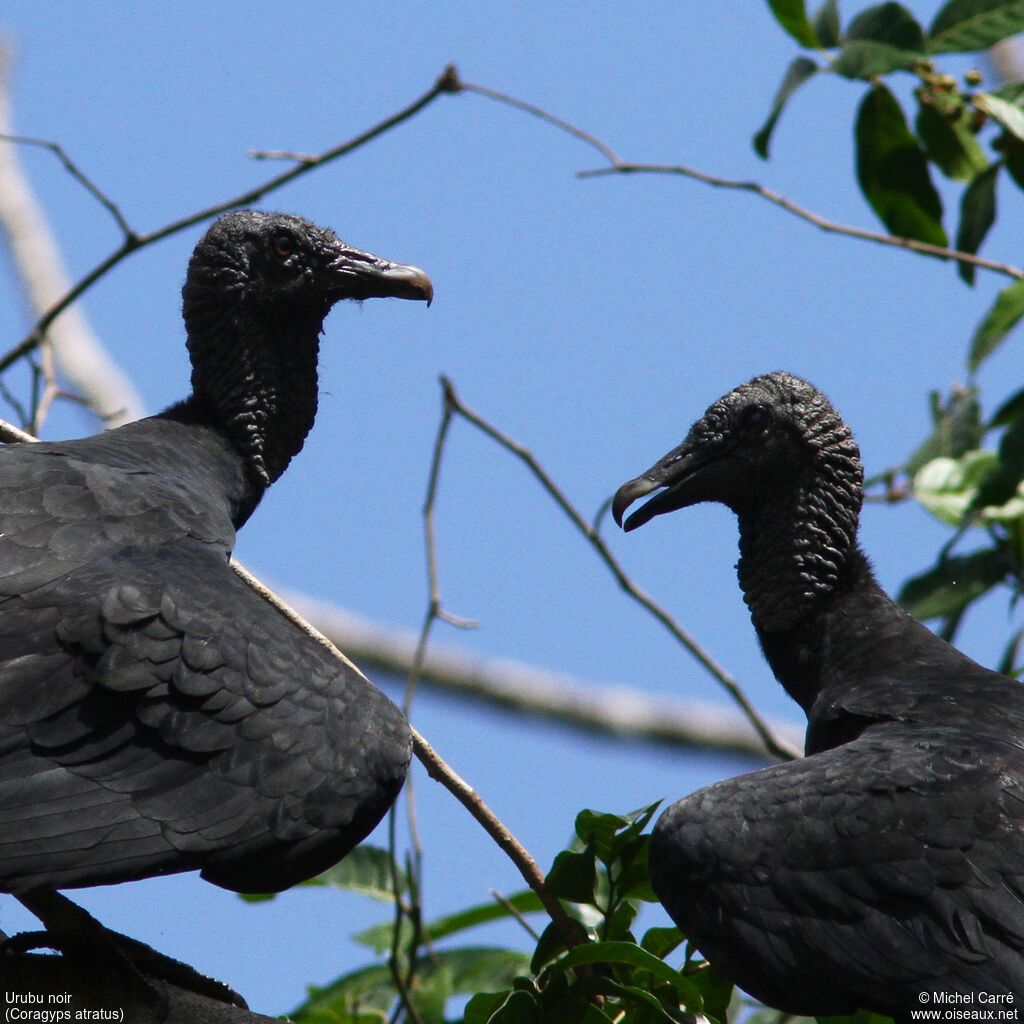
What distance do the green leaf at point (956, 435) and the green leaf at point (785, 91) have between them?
1051 mm

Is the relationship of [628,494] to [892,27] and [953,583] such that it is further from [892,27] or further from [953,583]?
[892,27]

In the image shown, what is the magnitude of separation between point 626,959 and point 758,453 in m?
1.64

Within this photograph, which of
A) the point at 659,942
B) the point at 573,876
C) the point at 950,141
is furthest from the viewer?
the point at 950,141

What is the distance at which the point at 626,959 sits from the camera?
345cm

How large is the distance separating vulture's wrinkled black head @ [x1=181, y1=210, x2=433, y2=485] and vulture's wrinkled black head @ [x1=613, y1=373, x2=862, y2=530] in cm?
87

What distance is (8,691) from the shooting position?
3.31 meters

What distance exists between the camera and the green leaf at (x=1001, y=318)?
4.92 metres

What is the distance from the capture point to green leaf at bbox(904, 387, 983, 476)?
17.5 feet

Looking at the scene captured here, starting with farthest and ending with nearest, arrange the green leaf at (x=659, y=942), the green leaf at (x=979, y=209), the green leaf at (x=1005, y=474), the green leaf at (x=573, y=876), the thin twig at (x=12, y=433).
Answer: the green leaf at (x=979, y=209), the green leaf at (x=1005, y=474), the thin twig at (x=12, y=433), the green leaf at (x=659, y=942), the green leaf at (x=573, y=876)

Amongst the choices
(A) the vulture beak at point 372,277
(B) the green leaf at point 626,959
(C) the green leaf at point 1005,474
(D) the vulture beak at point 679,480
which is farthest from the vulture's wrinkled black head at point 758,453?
(B) the green leaf at point 626,959

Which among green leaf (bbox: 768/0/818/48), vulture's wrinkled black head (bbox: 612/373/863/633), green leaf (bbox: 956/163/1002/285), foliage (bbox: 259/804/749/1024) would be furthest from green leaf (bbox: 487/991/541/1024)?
green leaf (bbox: 768/0/818/48)

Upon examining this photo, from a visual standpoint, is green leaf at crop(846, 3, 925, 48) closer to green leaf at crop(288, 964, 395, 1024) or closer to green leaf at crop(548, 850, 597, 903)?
green leaf at crop(548, 850, 597, 903)

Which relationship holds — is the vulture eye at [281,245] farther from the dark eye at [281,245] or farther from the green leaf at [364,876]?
the green leaf at [364,876]

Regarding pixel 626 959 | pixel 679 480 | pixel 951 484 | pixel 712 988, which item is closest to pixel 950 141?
pixel 951 484
